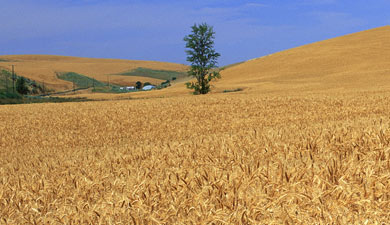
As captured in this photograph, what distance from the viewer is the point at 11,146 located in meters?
11.8

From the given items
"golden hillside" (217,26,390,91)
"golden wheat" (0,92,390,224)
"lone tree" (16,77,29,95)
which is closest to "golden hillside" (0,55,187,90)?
"golden hillside" (217,26,390,91)

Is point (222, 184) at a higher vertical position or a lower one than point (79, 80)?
lower

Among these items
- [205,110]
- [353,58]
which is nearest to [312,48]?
[353,58]

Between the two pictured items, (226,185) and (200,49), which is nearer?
(226,185)

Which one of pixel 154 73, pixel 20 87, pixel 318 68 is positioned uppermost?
pixel 154 73

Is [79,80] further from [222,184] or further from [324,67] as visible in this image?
[222,184]

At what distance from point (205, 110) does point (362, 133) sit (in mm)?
12846

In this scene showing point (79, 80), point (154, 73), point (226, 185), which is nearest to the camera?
point (226, 185)

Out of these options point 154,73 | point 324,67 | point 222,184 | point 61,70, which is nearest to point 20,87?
point 61,70

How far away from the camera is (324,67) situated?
5825cm

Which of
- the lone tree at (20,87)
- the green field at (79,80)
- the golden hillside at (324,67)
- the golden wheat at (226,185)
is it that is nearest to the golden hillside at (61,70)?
the green field at (79,80)

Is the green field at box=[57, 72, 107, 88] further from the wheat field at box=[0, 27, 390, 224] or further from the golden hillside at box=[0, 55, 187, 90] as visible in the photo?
the wheat field at box=[0, 27, 390, 224]

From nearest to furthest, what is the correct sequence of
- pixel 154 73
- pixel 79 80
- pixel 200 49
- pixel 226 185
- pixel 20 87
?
pixel 226 185
pixel 200 49
pixel 20 87
pixel 79 80
pixel 154 73

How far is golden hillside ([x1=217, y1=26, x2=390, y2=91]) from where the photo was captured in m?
46.4
